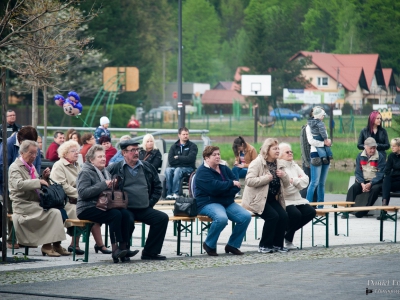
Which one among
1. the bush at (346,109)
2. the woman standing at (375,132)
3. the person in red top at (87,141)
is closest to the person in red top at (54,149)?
the person in red top at (87,141)

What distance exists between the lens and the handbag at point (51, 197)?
12.1 m

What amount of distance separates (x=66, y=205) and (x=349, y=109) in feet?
166

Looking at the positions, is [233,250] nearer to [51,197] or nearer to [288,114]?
[51,197]

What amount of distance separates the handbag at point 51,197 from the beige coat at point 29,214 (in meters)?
0.09

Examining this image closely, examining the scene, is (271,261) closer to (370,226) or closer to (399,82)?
(370,226)

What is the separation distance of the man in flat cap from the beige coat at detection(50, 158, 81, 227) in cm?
641

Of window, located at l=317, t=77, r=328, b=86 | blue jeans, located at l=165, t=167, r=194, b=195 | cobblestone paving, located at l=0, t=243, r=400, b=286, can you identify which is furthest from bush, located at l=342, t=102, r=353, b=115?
cobblestone paving, located at l=0, t=243, r=400, b=286

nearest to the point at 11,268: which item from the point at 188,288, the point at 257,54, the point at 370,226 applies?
the point at 188,288

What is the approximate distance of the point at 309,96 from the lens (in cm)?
6725

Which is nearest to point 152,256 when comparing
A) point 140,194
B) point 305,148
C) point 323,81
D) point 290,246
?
point 140,194

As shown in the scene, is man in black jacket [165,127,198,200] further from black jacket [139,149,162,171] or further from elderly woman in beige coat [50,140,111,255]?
elderly woman in beige coat [50,140,111,255]

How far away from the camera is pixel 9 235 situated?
1325 centimetres

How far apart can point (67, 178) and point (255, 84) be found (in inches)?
1533

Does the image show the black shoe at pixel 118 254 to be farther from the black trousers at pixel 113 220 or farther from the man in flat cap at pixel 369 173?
the man in flat cap at pixel 369 173
